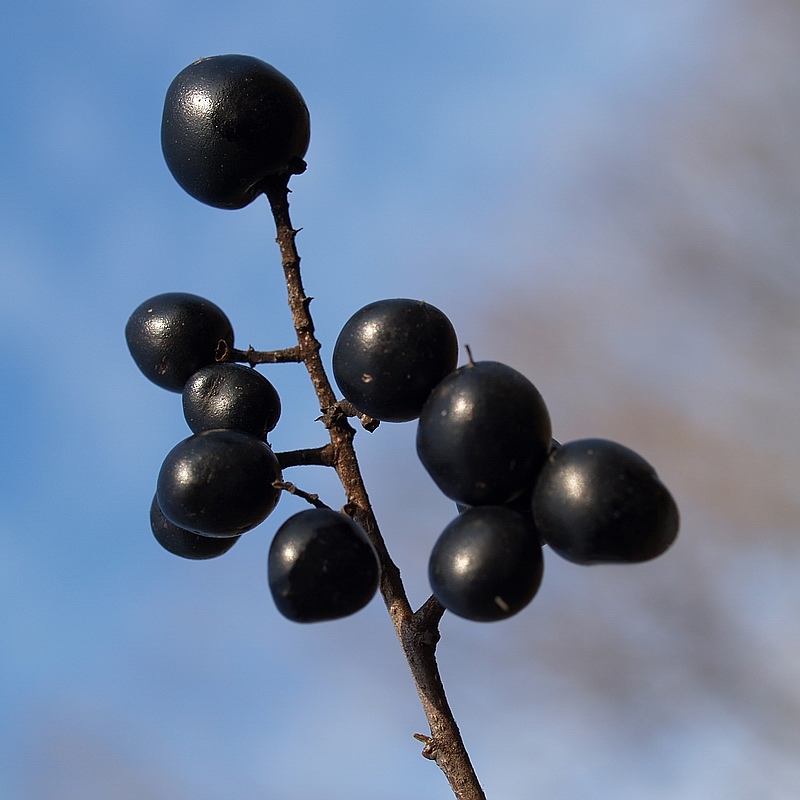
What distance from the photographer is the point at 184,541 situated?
0.77 m

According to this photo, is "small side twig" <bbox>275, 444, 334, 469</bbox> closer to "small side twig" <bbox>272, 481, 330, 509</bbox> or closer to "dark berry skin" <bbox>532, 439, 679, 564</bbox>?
"small side twig" <bbox>272, 481, 330, 509</bbox>

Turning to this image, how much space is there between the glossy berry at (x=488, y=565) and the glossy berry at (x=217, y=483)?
0.14 metres

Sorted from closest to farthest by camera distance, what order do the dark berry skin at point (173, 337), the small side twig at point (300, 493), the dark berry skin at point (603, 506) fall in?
the dark berry skin at point (603, 506), the small side twig at point (300, 493), the dark berry skin at point (173, 337)

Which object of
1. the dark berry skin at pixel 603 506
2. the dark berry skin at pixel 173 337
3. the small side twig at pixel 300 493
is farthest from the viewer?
the dark berry skin at pixel 173 337

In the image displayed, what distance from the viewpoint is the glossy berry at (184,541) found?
0.77 meters

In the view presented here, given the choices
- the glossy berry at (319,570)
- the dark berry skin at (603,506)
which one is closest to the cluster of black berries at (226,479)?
the glossy berry at (319,570)

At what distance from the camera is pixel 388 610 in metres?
0.76

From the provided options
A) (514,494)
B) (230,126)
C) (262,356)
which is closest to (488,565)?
(514,494)

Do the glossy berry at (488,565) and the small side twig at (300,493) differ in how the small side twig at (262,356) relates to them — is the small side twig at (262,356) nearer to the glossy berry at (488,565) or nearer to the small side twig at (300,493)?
the small side twig at (300,493)

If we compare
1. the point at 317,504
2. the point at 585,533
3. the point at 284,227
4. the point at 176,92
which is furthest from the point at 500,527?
the point at 176,92

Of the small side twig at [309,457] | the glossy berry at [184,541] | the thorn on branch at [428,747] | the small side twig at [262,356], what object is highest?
the small side twig at [262,356]

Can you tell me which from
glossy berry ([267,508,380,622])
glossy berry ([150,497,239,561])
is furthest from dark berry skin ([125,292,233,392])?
glossy berry ([267,508,380,622])

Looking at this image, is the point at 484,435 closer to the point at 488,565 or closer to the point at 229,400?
the point at 488,565

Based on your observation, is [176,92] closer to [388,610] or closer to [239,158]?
[239,158]
